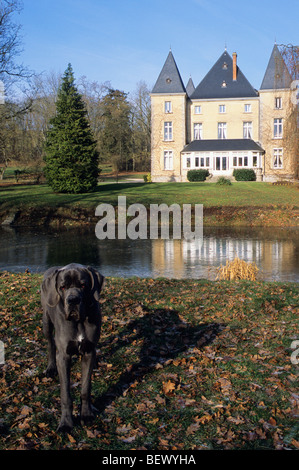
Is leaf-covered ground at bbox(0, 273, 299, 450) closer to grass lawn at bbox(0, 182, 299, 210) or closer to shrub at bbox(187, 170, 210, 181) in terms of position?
grass lawn at bbox(0, 182, 299, 210)

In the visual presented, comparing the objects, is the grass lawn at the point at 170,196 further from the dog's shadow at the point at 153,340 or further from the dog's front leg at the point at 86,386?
the dog's front leg at the point at 86,386

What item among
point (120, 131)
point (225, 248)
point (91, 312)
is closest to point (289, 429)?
point (91, 312)

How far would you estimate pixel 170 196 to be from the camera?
1252 inches

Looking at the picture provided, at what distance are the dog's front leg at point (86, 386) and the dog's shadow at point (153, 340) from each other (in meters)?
0.56

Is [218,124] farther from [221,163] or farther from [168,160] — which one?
[168,160]

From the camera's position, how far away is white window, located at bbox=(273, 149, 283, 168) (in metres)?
45.9

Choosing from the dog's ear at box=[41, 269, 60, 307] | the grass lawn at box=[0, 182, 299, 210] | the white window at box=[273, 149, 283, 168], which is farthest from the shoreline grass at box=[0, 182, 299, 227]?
the dog's ear at box=[41, 269, 60, 307]

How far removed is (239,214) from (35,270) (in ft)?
51.4

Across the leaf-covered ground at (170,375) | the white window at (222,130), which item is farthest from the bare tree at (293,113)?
the leaf-covered ground at (170,375)

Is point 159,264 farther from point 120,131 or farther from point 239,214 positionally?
point 120,131

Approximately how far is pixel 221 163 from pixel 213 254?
30092mm

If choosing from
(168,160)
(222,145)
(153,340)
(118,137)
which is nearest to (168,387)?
(153,340)

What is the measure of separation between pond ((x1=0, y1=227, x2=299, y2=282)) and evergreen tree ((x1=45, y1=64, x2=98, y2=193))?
34.6 feet
